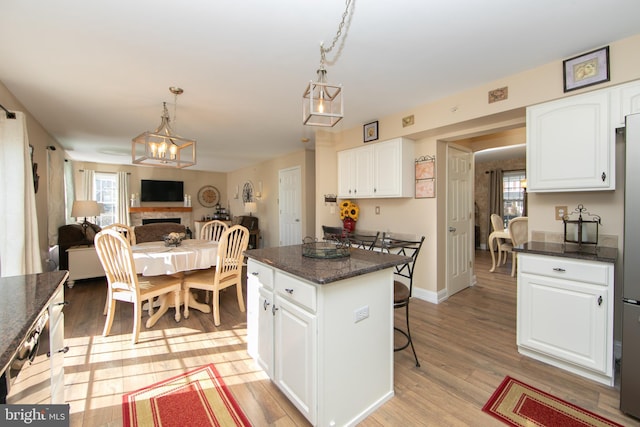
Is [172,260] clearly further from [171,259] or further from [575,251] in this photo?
[575,251]

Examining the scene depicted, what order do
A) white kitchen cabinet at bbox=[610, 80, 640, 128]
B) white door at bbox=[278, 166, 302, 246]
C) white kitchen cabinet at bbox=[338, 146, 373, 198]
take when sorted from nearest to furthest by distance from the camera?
white kitchen cabinet at bbox=[610, 80, 640, 128] → white kitchen cabinet at bbox=[338, 146, 373, 198] → white door at bbox=[278, 166, 302, 246]

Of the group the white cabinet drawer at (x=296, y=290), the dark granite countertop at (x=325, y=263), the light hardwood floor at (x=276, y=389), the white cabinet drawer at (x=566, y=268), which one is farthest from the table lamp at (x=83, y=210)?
the white cabinet drawer at (x=566, y=268)

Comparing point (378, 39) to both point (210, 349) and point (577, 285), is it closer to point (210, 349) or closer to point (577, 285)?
point (577, 285)

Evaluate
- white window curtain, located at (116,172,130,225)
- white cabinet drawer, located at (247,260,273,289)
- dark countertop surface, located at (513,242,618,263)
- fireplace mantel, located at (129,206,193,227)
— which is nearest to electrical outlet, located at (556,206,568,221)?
dark countertop surface, located at (513,242,618,263)

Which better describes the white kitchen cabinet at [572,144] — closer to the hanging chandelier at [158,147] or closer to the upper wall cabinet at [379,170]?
the upper wall cabinet at [379,170]

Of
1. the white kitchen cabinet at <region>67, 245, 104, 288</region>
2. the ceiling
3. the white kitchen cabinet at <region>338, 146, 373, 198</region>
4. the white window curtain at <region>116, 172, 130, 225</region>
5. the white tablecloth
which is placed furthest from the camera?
the white window curtain at <region>116, 172, 130, 225</region>

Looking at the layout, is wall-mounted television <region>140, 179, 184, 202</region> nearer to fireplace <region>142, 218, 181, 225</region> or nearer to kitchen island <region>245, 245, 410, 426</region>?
fireplace <region>142, 218, 181, 225</region>

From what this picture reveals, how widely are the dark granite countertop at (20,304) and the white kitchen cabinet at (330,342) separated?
1.05 meters

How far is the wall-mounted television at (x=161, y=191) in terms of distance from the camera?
7840mm

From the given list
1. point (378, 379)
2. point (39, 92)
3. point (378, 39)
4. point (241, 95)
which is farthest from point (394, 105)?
point (39, 92)

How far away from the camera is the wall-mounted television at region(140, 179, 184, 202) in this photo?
784cm

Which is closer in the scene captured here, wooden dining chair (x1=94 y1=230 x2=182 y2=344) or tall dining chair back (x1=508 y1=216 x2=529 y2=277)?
wooden dining chair (x1=94 y1=230 x2=182 y2=344)

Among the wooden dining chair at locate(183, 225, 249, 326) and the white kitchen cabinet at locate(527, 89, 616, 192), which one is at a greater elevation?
the white kitchen cabinet at locate(527, 89, 616, 192)

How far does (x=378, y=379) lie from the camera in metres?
1.68
